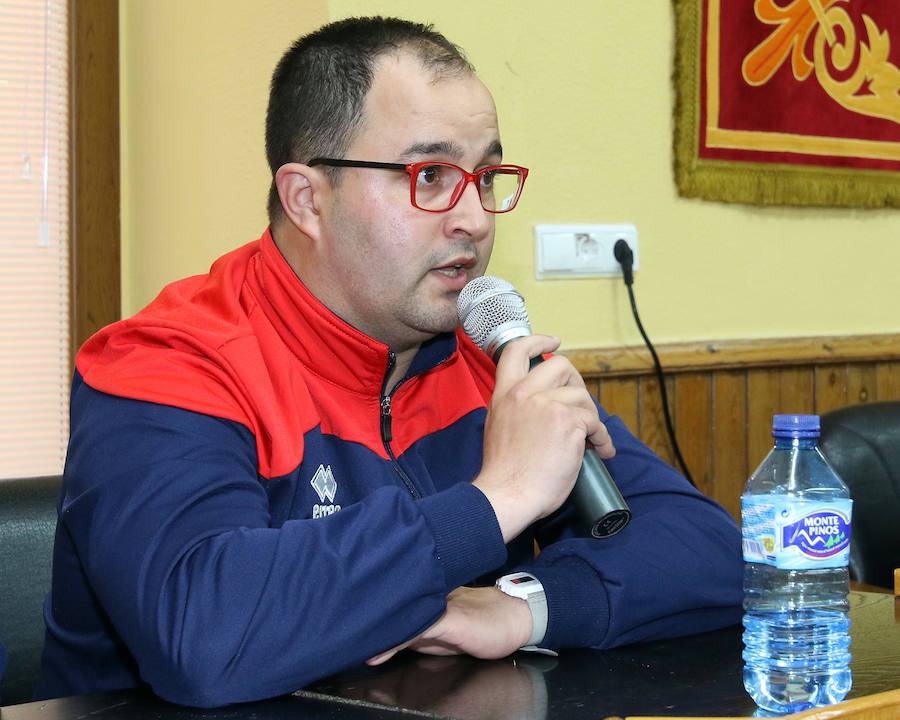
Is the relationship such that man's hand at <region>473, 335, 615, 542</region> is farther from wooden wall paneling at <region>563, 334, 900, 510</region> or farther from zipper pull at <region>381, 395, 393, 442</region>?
wooden wall paneling at <region>563, 334, 900, 510</region>

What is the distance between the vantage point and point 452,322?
4.74ft

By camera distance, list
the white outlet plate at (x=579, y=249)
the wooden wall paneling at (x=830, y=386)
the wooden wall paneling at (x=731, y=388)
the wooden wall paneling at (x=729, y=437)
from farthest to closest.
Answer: the wooden wall paneling at (x=830, y=386) < the wooden wall paneling at (x=729, y=437) < the wooden wall paneling at (x=731, y=388) < the white outlet plate at (x=579, y=249)

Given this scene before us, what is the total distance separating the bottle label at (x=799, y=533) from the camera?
99cm

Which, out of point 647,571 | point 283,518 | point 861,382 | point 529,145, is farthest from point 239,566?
point 861,382

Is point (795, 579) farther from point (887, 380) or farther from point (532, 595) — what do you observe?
point (887, 380)

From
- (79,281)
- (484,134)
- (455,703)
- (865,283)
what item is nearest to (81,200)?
(79,281)

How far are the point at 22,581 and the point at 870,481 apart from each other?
1291 millimetres

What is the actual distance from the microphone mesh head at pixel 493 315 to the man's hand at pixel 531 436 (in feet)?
0.12

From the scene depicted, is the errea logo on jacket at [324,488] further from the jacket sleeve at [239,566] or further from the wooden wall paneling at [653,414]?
the wooden wall paneling at [653,414]

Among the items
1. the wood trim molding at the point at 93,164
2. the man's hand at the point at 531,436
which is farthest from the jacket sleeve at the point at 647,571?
the wood trim molding at the point at 93,164

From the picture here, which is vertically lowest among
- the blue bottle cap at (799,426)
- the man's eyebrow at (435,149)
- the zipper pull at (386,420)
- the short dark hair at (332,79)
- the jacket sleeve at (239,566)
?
the jacket sleeve at (239,566)

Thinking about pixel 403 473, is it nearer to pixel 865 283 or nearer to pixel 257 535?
pixel 257 535

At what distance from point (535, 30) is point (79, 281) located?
1.09 meters

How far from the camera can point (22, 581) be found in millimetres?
1396
